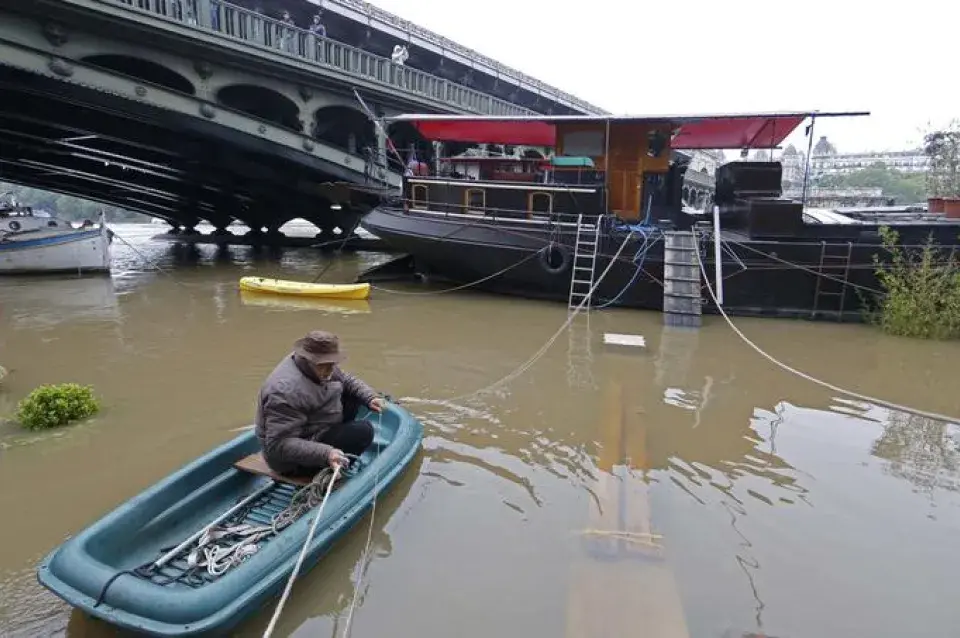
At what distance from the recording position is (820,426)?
21.2 feet

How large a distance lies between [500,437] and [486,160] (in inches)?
412

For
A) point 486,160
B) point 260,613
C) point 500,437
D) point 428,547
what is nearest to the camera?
point 260,613

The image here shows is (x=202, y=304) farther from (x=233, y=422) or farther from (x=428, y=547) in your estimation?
(x=428, y=547)

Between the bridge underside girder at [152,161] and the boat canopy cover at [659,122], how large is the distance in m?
5.82

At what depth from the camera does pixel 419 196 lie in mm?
14766

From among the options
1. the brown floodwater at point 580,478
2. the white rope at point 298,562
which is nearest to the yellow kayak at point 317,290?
the brown floodwater at point 580,478

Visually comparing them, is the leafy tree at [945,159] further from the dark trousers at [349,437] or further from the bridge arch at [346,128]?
the dark trousers at [349,437]

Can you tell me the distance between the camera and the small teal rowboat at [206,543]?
295 centimetres

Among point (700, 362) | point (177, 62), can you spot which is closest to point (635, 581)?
point (700, 362)

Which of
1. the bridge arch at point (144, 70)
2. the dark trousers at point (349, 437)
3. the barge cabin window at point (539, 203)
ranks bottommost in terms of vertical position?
the dark trousers at point (349, 437)

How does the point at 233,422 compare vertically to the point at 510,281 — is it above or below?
below

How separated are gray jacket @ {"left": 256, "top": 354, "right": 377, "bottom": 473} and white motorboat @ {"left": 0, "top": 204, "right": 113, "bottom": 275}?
1655 cm

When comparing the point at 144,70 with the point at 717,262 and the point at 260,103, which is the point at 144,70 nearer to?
the point at 260,103

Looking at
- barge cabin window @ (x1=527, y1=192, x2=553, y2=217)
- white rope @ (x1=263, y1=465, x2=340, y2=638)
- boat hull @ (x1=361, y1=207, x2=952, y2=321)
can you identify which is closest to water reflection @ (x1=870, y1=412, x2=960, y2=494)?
white rope @ (x1=263, y1=465, x2=340, y2=638)
